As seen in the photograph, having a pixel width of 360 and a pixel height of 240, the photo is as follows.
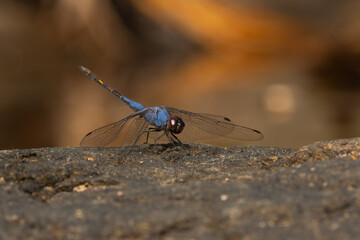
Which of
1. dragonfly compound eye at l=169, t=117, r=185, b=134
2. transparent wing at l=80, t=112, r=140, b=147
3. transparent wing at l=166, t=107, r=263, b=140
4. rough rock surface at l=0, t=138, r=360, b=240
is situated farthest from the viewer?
transparent wing at l=166, t=107, r=263, b=140

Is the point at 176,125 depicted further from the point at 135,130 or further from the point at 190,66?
the point at 190,66

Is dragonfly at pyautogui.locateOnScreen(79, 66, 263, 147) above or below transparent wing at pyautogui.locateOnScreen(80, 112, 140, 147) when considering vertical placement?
above

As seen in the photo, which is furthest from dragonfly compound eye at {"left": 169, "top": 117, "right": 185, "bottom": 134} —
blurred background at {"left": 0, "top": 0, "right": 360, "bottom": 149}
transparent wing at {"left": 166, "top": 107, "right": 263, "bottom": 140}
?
blurred background at {"left": 0, "top": 0, "right": 360, "bottom": 149}

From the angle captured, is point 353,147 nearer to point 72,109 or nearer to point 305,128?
point 305,128

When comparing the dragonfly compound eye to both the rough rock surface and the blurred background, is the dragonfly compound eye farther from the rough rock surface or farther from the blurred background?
the blurred background

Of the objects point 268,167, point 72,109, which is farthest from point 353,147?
point 72,109
